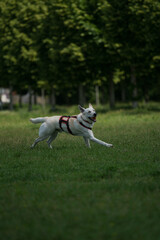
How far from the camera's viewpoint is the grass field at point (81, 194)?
17.7 ft

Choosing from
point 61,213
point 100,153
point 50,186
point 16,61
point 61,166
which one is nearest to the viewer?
point 61,213

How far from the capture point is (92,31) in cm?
3284

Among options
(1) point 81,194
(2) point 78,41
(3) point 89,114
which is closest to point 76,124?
(3) point 89,114

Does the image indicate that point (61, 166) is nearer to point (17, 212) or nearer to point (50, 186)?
point (50, 186)

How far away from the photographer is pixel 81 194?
7156mm

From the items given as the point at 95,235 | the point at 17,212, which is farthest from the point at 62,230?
the point at 17,212

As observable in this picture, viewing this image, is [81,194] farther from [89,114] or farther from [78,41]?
[78,41]

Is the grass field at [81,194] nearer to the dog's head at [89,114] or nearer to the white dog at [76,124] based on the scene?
the white dog at [76,124]

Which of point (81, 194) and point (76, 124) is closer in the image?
point (81, 194)

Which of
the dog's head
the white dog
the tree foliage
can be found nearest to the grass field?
the white dog

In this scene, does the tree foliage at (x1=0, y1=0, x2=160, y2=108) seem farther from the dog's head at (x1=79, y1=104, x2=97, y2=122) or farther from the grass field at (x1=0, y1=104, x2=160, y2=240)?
the grass field at (x1=0, y1=104, x2=160, y2=240)

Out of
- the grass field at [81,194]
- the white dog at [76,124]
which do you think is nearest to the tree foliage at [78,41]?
the white dog at [76,124]

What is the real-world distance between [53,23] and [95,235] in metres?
33.5

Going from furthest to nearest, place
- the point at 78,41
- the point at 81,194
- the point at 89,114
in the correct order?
the point at 78,41
the point at 89,114
the point at 81,194
